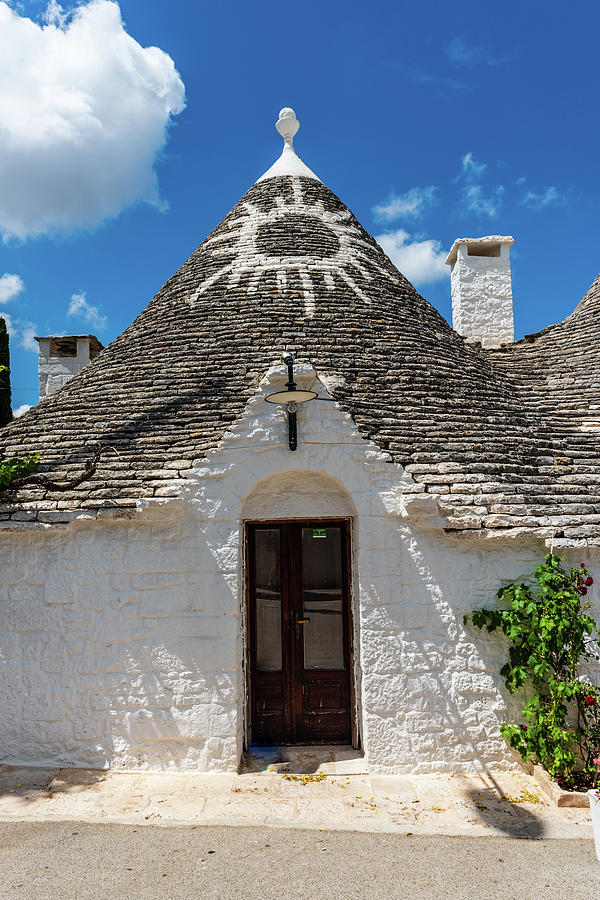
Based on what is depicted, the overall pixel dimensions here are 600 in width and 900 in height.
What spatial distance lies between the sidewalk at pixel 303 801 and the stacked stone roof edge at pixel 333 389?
6.79 ft

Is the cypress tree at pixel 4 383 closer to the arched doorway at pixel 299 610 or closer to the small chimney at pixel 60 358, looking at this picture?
the small chimney at pixel 60 358

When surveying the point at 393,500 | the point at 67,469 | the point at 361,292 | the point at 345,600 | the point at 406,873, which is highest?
the point at 361,292

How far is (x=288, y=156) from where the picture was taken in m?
9.66

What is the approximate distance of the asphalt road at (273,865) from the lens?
350cm

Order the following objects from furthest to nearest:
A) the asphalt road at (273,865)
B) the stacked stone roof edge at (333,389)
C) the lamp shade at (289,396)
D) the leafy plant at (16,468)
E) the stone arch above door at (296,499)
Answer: the stone arch above door at (296,499)
the leafy plant at (16,468)
the stacked stone roof edge at (333,389)
the lamp shade at (289,396)
the asphalt road at (273,865)

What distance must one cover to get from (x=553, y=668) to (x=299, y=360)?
365 centimetres

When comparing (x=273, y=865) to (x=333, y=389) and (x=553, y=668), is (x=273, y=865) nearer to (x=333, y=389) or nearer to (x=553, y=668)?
(x=553, y=668)

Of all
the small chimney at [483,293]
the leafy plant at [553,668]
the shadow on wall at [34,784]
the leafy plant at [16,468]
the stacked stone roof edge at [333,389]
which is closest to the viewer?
the shadow on wall at [34,784]

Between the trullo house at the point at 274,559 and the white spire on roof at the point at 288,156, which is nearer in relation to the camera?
the trullo house at the point at 274,559

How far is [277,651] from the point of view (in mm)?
5738

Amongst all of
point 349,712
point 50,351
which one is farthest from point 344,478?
point 50,351

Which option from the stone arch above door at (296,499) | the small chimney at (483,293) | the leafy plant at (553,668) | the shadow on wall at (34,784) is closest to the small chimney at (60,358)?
the small chimney at (483,293)

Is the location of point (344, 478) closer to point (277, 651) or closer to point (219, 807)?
point (277, 651)

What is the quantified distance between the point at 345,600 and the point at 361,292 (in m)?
3.91
